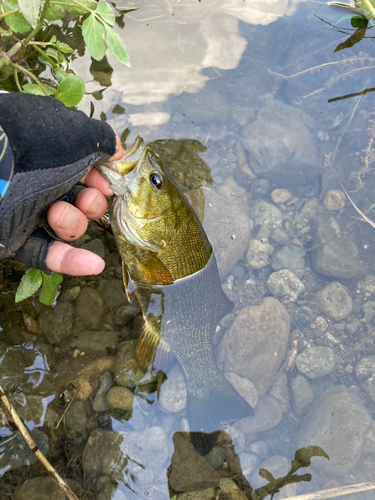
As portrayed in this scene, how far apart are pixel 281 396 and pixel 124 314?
1934 mm

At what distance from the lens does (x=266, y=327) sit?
377 centimetres

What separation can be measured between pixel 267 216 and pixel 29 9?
10.7ft

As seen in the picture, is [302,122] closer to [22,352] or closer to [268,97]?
[268,97]

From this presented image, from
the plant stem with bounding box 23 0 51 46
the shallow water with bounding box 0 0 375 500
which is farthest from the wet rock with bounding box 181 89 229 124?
the plant stem with bounding box 23 0 51 46

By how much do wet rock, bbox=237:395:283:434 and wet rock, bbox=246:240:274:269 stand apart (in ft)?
4.94

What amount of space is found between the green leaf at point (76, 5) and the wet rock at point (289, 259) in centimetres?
315

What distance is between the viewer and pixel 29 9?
188 cm

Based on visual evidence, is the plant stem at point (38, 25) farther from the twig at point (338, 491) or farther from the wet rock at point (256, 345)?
the twig at point (338, 491)

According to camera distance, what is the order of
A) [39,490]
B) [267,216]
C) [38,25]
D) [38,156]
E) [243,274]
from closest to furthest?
[38,156] < [39,490] < [38,25] < [243,274] < [267,216]

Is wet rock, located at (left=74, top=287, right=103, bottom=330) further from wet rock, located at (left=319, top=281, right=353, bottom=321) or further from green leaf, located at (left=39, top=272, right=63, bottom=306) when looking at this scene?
wet rock, located at (left=319, top=281, right=353, bottom=321)

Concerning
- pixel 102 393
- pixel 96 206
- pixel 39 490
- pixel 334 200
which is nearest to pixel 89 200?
pixel 96 206

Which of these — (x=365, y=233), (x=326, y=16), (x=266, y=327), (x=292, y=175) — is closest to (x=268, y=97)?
(x=292, y=175)

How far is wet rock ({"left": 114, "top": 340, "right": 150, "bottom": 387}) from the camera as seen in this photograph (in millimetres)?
3116

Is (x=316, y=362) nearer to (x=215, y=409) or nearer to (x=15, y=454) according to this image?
(x=215, y=409)
